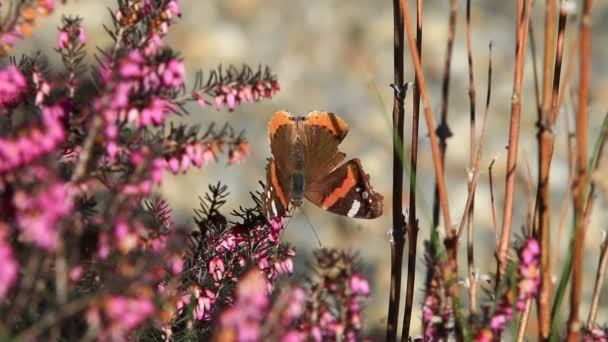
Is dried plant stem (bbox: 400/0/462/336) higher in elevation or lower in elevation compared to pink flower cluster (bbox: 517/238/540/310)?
higher

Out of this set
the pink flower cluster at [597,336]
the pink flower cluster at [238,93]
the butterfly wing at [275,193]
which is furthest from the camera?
the butterfly wing at [275,193]

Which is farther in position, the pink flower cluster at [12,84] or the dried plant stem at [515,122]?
the dried plant stem at [515,122]

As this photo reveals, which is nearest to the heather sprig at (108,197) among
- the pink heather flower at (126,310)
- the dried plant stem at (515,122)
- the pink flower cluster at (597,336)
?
the pink heather flower at (126,310)

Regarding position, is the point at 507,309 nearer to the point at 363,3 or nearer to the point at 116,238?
the point at 116,238

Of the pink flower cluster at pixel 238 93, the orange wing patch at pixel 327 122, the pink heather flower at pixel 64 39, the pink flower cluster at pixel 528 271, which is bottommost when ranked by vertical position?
the pink flower cluster at pixel 528 271

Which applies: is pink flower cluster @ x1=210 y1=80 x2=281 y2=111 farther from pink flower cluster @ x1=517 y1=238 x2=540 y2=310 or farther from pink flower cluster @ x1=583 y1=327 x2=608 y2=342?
pink flower cluster @ x1=583 y1=327 x2=608 y2=342

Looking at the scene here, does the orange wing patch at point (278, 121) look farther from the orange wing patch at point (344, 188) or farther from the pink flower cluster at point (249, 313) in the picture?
the pink flower cluster at point (249, 313)

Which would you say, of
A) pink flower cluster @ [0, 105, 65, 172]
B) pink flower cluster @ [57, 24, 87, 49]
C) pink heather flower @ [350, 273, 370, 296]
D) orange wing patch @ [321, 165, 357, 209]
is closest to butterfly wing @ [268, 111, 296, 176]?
orange wing patch @ [321, 165, 357, 209]
